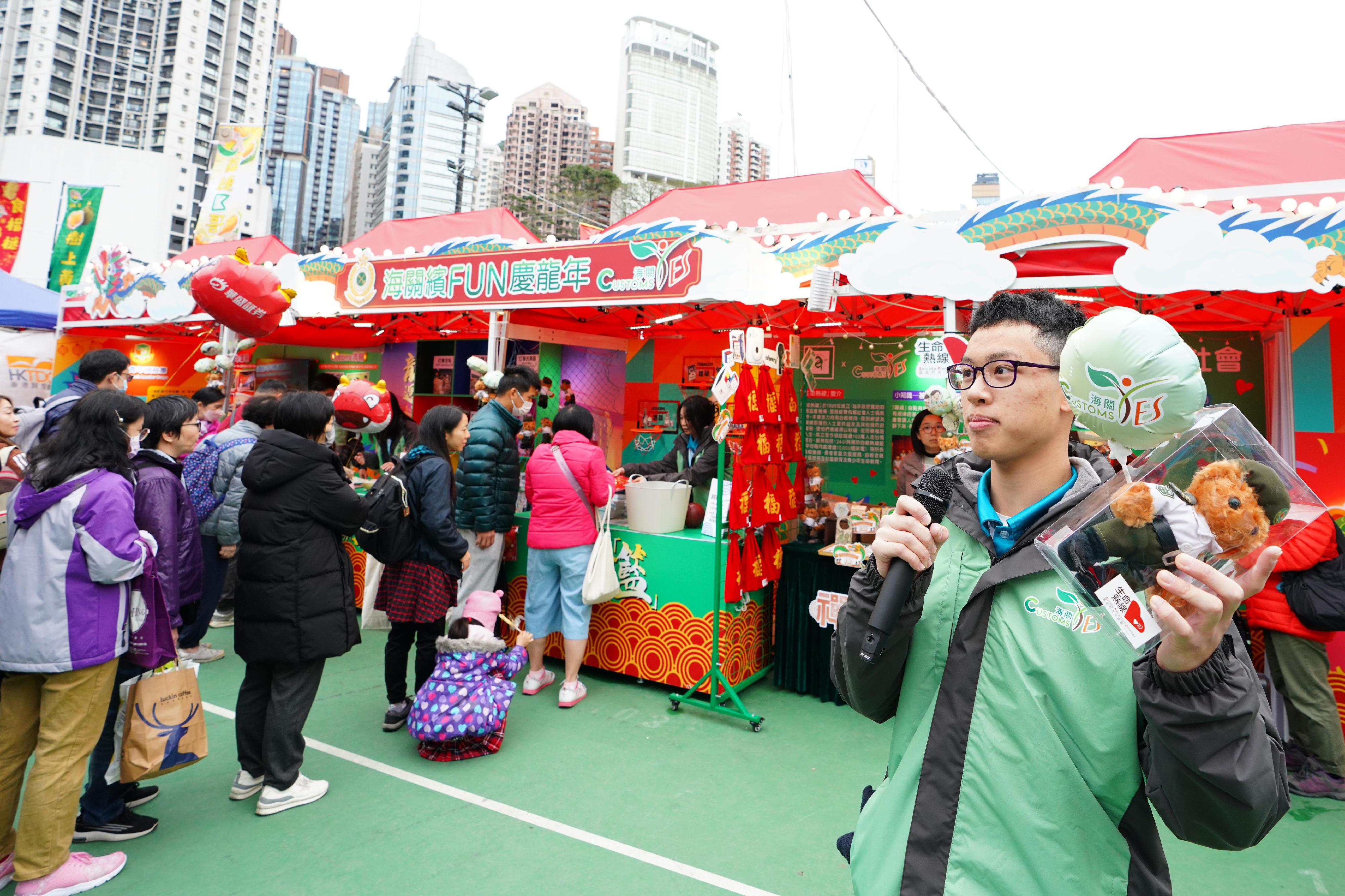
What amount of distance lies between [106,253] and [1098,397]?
403 inches

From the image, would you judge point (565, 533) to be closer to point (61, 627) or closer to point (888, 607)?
point (61, 627)

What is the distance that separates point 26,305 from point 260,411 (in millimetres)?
6320

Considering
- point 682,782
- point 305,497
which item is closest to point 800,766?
point 682,782

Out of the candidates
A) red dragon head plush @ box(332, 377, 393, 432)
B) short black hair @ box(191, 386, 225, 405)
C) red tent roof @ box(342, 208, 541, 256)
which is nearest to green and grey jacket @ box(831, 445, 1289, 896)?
red dragon head plush @ box(332, 377, 393, 432)

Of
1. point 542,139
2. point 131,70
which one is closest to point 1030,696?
point 542,139

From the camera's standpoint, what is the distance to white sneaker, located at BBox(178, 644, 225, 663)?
14.1ft

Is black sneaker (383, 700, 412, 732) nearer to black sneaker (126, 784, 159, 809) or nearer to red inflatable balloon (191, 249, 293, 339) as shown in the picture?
black sneaker (126, 784, 159, 809)

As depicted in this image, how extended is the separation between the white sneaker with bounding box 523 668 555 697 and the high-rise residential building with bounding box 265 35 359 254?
66852 millimetres

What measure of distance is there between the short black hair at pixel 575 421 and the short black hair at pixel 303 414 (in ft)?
4.76

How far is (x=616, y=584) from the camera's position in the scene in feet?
13.4

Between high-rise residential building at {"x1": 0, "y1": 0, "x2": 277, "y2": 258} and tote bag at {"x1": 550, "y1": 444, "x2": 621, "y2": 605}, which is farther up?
high-rise residential building at {"x1": 0, "y1": 0, "x2": 277, "y2": 258}

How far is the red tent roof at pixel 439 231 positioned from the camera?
26.8 ft

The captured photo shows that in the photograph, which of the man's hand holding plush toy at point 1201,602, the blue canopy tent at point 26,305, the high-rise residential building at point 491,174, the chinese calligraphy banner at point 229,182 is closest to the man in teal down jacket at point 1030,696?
the man's hand holding plush toy at point 1201,602

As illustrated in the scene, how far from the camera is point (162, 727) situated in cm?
251
